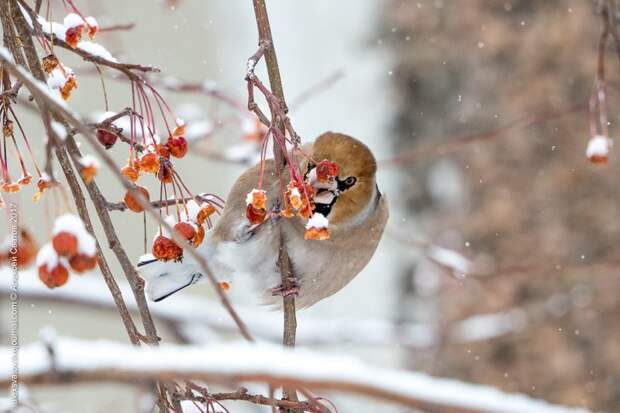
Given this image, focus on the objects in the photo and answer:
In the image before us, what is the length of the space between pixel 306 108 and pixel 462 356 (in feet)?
4.38

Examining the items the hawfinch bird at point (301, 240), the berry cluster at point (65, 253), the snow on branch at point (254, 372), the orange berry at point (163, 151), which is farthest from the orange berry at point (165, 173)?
the snow on branch at point (254, 372)

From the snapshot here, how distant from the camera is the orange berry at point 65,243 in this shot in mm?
865

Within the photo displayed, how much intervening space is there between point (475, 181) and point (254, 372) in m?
3.06

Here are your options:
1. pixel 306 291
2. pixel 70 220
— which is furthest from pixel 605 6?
pixel 70 220

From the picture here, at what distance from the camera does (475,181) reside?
350cm

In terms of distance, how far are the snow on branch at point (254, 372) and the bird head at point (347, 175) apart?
89 cm

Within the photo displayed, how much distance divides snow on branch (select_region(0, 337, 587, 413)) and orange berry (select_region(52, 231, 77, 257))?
1.00 feet

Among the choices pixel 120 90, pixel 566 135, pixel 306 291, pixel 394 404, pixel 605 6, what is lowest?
pixel 394 404

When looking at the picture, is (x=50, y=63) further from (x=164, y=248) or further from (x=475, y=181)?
(x=475, y=181)

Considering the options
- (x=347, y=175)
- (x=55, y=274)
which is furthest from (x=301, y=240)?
(x=55, y=274)

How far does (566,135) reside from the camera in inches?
130

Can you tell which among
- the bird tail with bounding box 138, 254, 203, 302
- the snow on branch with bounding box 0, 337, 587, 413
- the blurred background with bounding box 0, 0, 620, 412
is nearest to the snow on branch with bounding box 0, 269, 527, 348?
the blurred background with bounding box 0, 0, 620, 412

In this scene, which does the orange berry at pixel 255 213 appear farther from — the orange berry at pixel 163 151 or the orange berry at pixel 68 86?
the orange berry at pixel 68 86

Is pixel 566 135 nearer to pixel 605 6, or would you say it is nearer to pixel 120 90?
pixel 605 6
